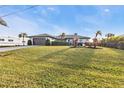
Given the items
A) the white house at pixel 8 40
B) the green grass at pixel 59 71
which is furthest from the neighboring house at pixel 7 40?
the green grass at pixel 59 71

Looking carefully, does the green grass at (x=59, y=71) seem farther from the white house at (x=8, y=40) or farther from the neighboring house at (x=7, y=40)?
the neighboring house at (x=7, y=40)

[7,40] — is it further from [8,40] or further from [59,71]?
[59,71]

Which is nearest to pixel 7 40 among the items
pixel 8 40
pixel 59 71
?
pixel 8 40

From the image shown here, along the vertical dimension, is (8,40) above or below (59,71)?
above

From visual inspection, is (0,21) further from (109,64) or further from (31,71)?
(109,64)

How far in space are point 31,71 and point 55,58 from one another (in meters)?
1.70

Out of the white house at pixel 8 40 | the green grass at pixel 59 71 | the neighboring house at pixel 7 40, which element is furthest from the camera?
the neighboring house at pixel 7 40

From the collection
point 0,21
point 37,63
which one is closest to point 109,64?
point 37,63

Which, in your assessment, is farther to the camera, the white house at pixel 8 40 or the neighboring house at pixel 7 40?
the neighboring house at pixel 7 40

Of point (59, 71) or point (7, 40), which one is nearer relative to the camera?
point (59, 71)

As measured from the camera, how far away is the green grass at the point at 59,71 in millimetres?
5861

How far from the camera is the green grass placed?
586cm

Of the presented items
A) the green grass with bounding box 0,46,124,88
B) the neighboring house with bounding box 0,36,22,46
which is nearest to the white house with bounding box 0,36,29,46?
the neighboring house with bounding box 0,36,22,46

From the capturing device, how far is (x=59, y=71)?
262 inches
